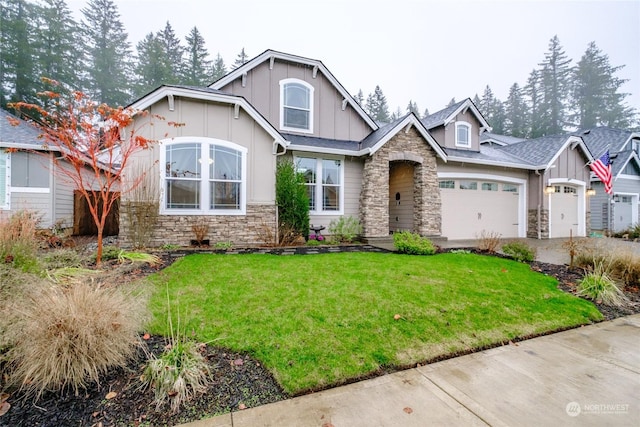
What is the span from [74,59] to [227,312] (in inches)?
1193

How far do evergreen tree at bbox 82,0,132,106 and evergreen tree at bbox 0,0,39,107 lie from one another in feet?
18.6

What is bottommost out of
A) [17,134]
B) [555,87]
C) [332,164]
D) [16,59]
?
[332,164]

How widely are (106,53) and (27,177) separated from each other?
2534 centimetres

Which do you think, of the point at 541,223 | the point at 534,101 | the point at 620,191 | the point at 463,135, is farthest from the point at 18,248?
the point at 534,101

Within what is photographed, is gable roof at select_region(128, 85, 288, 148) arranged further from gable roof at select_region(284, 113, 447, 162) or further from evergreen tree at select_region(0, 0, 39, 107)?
evergreen tree at select_region(0, 0, 39, 107)

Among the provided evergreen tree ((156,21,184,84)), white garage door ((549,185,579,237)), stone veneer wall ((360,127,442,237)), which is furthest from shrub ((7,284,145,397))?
evergreen tree ((156,21,184,84))

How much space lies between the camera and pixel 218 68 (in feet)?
100

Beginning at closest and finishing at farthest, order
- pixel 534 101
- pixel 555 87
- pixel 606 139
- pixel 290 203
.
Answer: pixel 290 203 < pixel 606 139 < pixel 555 87 < pixel 534 101

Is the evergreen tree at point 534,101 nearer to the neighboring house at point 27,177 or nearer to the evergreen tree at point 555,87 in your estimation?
the evergreen tree at point 555,87

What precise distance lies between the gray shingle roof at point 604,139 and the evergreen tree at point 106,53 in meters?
38.8

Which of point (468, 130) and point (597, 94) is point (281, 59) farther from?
point (597, 94)

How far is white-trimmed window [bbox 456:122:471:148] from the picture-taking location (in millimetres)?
13117

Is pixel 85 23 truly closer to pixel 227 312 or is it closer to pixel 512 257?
pixel 227 312

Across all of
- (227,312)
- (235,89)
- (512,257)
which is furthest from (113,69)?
(512,257)
